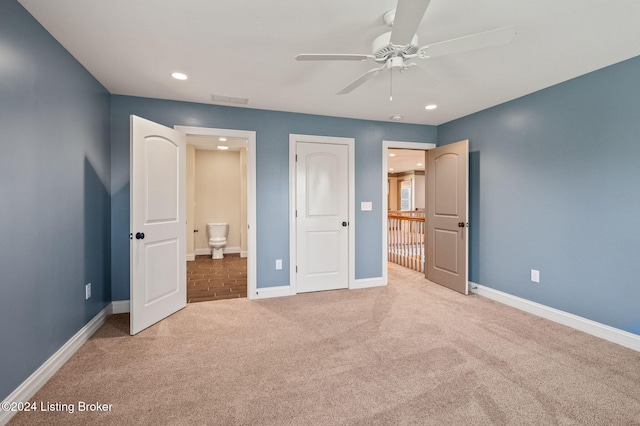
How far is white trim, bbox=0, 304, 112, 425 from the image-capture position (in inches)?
69.0

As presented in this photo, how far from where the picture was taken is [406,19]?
4.87ft

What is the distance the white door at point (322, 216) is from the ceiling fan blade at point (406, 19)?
8.00 feet

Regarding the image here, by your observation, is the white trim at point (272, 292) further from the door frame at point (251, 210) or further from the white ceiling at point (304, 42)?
the white ceiling at point (304, 42)

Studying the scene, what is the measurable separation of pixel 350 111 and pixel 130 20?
8.50ft

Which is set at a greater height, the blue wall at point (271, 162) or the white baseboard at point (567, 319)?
the blue wall at point (271, 162)

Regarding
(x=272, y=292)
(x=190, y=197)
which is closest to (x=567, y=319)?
(x=272, y=292)

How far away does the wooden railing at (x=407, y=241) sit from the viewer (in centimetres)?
542

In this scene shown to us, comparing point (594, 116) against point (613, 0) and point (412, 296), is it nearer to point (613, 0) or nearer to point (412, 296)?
point (613, 0)

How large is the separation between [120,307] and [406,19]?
390 centimetres

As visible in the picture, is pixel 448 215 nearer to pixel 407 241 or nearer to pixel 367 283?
pixel 367 283

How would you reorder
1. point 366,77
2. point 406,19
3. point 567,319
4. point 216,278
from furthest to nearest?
point 216,278 → point 567,319 → point 366,77 → point 406,19

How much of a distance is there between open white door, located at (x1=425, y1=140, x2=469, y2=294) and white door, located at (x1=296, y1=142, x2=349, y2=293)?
55.0 inches

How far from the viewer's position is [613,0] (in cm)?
179

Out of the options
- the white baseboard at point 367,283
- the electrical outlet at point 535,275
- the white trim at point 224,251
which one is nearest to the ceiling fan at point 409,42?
the electrical outlet at point 535,275
